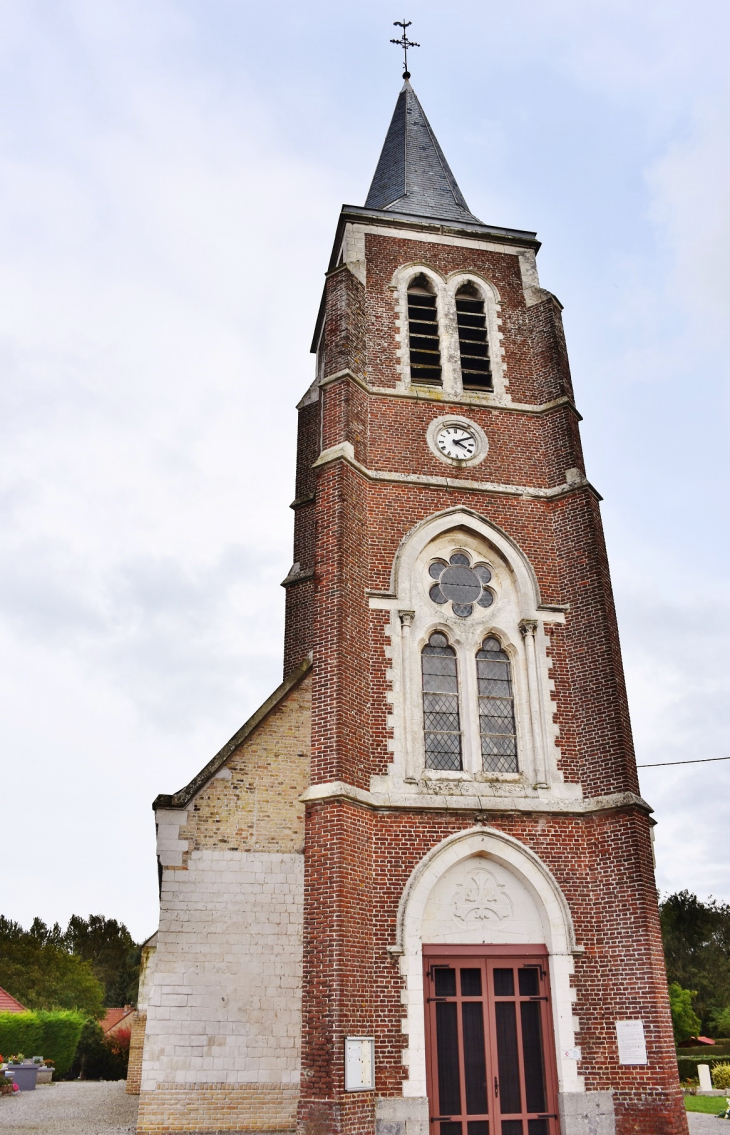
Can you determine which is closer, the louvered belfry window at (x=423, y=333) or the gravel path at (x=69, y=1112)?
the gravel path at (x=69, y=1112)

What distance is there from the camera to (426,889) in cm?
1128

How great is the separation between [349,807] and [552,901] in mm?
2965

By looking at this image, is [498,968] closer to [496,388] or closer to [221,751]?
[221,751]

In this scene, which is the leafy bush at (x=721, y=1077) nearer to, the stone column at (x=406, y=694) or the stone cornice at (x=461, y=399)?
the stone column at (x=406, y=694)

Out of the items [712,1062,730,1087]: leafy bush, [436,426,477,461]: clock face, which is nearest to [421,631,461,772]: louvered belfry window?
[436,426,477,461]: clock face

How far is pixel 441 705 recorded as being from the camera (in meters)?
12.7

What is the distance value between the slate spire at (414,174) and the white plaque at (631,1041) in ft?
45.3

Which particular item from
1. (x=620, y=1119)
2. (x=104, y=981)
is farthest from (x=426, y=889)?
(x=104, y=981)

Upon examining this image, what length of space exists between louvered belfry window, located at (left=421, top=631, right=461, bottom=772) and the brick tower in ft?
0.10

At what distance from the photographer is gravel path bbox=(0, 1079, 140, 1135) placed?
13.5m

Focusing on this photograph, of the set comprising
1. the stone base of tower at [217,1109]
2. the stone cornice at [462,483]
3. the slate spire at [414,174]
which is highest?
the slate spire at [414,174]

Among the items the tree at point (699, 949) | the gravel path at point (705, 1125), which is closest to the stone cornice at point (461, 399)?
the gravel path at point (705, 1125)

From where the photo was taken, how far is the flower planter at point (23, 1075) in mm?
23516

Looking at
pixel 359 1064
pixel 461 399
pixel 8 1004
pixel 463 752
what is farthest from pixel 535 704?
pixel 8 1004
